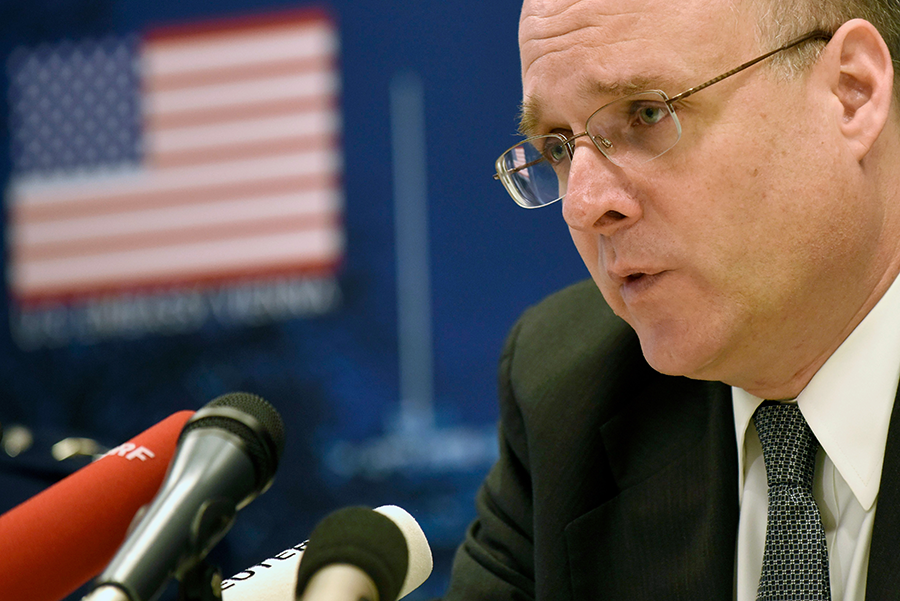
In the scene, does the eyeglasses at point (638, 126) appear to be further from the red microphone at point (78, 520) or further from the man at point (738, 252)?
the red microphone at point (78, 520)

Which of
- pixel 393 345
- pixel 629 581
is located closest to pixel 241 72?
pixel 393 345

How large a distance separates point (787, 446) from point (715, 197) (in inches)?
14.7

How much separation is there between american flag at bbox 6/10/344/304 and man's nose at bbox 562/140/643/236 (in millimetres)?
2168

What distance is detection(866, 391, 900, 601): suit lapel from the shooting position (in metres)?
1.14

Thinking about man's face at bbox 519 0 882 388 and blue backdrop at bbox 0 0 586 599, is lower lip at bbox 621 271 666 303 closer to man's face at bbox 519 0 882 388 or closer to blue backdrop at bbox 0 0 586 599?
man's face at bbox 519 0 882 388

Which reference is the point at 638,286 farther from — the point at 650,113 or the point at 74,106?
the point at 74,106

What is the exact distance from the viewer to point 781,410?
4.38 ft

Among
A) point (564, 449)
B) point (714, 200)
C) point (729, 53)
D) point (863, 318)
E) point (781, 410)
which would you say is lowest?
point (564, 449)

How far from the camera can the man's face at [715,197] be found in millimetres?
1183

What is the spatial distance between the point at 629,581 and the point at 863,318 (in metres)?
0.52

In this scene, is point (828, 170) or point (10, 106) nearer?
point (828, 170)

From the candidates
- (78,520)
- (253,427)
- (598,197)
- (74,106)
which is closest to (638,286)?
(598,197)

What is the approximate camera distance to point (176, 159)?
140 inches

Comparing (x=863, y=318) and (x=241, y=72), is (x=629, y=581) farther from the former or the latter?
(x=241, y=72)
